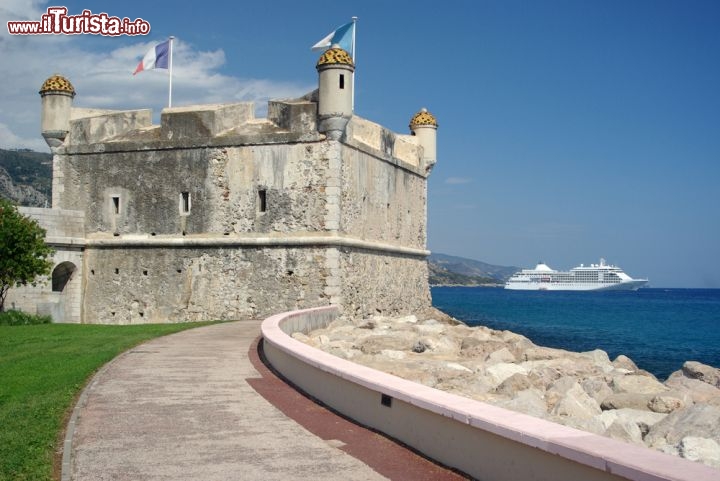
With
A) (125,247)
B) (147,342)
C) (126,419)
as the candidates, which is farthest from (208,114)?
(126,419)

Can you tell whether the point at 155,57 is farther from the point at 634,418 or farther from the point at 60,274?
the point at 634,418

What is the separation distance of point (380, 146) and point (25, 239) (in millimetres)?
10509

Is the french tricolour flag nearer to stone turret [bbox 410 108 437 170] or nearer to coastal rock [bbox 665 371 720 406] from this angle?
stone turret [bbox 410 108 437 170]

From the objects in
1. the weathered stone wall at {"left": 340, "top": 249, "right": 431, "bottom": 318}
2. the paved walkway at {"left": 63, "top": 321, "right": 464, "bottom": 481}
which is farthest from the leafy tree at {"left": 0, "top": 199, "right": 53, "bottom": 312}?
the paved walkway at {"left": 63, "top": 321, "right": 464, "bottom": 481}

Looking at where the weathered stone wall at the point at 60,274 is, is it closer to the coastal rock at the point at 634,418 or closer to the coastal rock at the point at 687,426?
the coastal rock at the point at 634,418

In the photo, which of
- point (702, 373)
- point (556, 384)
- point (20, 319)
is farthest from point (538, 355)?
point (20, 319)

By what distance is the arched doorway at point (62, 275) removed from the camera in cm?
2414

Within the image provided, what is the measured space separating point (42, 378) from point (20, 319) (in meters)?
11.2

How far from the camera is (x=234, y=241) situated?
22.3m

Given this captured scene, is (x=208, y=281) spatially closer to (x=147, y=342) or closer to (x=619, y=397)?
(x=147, y=342)

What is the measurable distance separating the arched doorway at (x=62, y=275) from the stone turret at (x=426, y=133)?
12495 millimetres

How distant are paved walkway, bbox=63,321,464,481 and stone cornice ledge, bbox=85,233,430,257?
1055 cm

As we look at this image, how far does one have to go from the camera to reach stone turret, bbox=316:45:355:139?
2102cm

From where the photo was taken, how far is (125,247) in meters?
23.7
